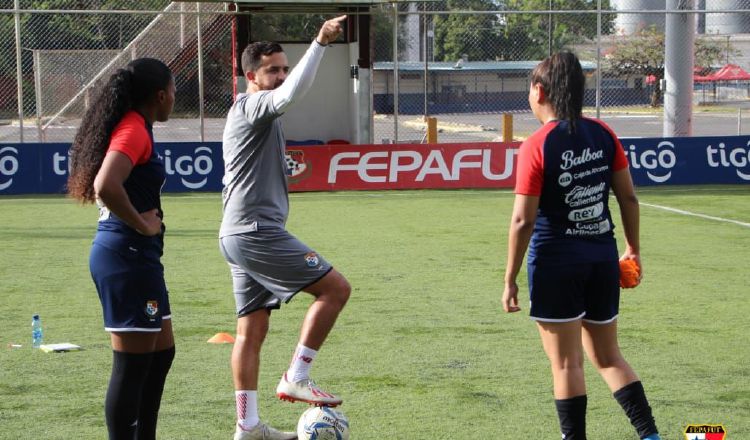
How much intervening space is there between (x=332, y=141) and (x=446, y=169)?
3.15 metres

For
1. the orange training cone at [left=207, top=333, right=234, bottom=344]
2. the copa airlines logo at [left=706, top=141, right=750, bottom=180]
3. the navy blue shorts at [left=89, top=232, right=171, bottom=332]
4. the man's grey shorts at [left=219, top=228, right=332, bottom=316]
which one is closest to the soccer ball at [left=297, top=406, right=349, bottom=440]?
the man's grey shorts at [left=219, top=228, right=332, bottom=316]

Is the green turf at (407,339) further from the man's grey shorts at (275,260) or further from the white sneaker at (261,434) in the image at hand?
the man's grey shorts at (275,260)

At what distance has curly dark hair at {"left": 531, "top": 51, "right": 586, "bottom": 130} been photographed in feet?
15.6

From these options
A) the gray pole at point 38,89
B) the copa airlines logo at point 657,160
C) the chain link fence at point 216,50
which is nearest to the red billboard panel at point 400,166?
the chain link fence at point 216,50

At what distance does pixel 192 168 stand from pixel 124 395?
48.9 feet

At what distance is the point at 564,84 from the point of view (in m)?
4.75

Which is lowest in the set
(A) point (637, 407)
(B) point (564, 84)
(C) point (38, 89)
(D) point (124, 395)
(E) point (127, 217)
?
(A) point (637, 407)

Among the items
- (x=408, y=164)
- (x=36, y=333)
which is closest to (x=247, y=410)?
(x=36, y=333)

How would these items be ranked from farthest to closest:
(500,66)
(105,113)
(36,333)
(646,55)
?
(646,55), (500,66), (36,333), (105,113)

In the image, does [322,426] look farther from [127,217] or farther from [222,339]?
[222,339]

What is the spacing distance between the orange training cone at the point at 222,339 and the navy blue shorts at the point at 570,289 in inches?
138

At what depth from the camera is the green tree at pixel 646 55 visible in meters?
38.5

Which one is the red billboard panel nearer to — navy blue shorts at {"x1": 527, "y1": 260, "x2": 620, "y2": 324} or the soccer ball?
the soccer ball

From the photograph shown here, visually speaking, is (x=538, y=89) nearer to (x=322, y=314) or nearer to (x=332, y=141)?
(x=322, y=314)
